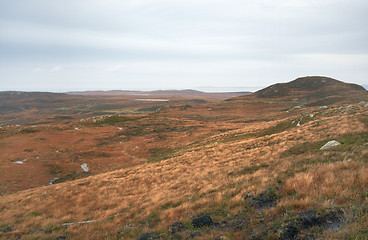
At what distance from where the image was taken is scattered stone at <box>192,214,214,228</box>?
7316 millimetres

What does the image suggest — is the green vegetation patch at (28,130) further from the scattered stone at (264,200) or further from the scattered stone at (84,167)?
the scattered stone at (264,200)

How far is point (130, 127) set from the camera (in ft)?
189

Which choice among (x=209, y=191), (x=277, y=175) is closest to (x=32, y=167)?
(x=209, y=191)

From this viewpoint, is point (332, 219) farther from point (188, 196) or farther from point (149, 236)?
point (188, 196)

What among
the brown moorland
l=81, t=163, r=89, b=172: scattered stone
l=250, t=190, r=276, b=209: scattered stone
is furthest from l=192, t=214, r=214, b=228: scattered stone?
l=81, t=163, r=89, b=172: scattered stone

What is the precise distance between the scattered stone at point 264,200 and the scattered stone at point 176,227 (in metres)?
3.10

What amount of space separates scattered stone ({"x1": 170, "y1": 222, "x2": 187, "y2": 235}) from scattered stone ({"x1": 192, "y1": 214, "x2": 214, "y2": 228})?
0.43 meters

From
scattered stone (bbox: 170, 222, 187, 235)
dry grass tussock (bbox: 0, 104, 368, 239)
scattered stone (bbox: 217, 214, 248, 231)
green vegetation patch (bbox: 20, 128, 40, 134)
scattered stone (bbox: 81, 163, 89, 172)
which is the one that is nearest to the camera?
scattered stone (bbox: 217, 214, 248, 231)

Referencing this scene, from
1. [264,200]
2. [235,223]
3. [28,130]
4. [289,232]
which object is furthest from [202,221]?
[28,130]

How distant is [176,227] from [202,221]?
3.41ft

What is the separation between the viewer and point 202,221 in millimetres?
7441

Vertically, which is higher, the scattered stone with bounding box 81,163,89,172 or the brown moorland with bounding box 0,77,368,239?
the brown moorland with bounding box 0,77,368,239

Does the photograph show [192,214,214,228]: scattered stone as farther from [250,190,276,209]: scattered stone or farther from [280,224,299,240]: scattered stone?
[280,224,299,240]: scattered stone

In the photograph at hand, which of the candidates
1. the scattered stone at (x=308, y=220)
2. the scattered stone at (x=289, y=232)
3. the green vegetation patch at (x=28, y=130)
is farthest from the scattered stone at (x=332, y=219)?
the green vegetation patch at (x=28, y=130)
